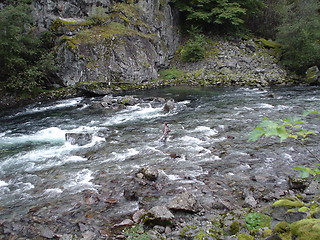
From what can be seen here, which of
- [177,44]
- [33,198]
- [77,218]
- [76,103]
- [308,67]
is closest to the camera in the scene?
[77,218]

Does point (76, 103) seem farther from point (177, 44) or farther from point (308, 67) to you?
point (308, 67)

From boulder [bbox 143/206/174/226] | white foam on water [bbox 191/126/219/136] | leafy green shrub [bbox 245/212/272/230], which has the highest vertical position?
leafy green shrub [bbox 245/212/272/230]

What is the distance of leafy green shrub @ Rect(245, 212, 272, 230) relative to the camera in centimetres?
464

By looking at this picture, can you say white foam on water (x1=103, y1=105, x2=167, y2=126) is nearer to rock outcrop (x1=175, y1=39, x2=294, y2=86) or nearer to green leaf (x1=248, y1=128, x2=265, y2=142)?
rock outcrop (x1=175, y1=39, x2=294, y2=86)

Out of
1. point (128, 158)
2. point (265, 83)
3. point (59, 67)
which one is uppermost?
point (59, 67)

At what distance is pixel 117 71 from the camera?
2427 centimetres

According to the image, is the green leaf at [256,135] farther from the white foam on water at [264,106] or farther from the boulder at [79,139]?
the white foam on water at [264,106]

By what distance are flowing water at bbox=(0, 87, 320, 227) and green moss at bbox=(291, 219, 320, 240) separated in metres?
3.48

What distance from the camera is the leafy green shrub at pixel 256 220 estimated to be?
183 inches

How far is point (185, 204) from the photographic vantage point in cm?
581

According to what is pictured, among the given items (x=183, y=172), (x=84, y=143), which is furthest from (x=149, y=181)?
(x=84, y=143)

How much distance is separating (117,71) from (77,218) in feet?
65.1

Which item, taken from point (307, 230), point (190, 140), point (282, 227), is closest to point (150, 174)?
point (190, 140)

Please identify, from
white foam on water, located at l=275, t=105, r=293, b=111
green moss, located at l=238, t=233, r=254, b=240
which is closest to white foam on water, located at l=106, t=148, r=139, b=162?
green moss, located at l=238, t=233, r=254, b=240
